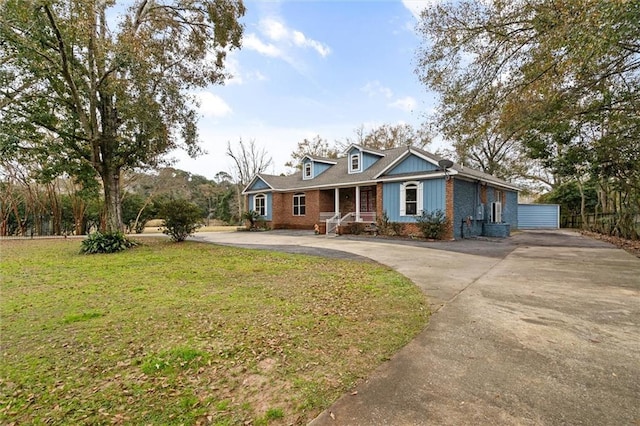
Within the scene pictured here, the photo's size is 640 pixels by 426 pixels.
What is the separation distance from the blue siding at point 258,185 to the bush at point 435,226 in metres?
13.0

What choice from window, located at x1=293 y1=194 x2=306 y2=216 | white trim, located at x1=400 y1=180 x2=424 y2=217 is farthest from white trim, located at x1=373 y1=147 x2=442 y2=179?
window, located at x1=293 y1=194 x2=306 y2=216

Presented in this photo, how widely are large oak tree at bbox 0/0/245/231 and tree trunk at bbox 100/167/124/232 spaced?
1.5 inches

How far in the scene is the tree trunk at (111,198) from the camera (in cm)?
1154

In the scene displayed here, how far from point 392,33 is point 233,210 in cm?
2988

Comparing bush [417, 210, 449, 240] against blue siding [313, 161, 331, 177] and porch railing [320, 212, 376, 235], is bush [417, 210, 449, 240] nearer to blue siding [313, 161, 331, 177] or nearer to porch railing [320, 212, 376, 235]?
porch railing [320, 212, 376, 235]

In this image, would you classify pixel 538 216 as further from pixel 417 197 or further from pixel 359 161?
pixel 359 161

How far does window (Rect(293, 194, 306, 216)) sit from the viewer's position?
72.7ft

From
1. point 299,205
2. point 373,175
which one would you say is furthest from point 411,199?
point 299,205

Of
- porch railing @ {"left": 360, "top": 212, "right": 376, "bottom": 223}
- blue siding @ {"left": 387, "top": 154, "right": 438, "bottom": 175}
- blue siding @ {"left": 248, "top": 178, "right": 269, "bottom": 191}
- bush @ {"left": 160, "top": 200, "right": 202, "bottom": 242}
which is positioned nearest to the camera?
bush @ {"left": 160, "top": 200, "right": 202, "bottom": 242}

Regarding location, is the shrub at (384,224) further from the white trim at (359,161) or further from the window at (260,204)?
the window at (260,204)

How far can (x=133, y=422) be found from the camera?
207cm

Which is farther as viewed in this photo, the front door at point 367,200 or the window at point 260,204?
the window at point 260,204

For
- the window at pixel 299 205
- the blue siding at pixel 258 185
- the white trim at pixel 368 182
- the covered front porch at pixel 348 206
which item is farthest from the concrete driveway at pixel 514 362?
the blue siding at pixel 258 185

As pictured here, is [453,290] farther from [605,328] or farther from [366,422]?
[366,422]
